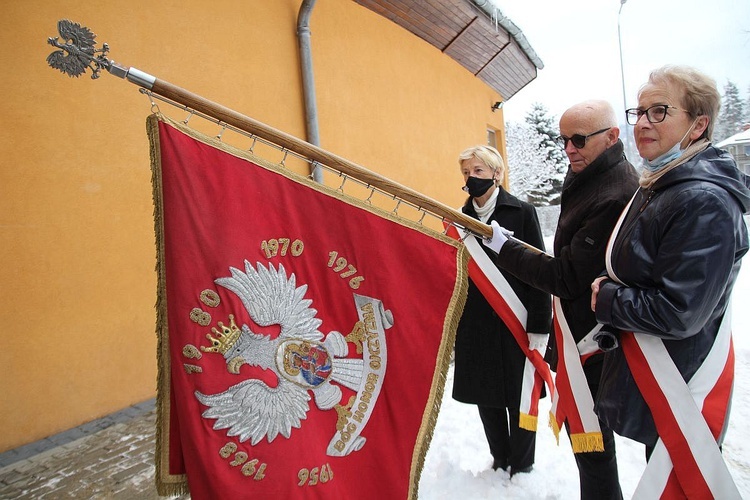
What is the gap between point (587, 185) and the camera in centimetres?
184

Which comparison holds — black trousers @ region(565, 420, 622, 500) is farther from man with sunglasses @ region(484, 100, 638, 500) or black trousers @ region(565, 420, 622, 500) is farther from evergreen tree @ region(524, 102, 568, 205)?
evergreen tree @ region(524, 102, 568, 205)

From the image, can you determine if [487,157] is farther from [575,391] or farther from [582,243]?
[575,391]

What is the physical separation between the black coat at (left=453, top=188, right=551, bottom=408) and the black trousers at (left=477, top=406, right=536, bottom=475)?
15cm

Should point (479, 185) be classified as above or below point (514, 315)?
above

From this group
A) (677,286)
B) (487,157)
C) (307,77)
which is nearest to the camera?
(677,286)

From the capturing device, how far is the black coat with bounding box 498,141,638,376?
5.66 ft

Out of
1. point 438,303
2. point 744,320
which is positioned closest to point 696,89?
point 438,303

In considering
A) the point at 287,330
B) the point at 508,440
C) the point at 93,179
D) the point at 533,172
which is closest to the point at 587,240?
the point at 287,330

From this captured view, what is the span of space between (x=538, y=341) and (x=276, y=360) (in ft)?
4.75

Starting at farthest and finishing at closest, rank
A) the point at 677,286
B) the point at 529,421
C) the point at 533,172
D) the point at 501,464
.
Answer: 1. the point at 533,172
2. the point at 501,464
3. the point at 529,421
4. the point at 677,286

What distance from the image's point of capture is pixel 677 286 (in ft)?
4.32

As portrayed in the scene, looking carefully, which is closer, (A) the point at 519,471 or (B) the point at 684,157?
(B) the point at 684,157

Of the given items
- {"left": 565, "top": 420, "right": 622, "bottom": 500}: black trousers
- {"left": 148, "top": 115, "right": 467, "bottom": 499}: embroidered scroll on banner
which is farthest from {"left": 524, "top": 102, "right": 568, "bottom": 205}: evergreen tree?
{"left": 148, "top": 115, "right": 467, "bottom": 499}: embroidered scroll on banner

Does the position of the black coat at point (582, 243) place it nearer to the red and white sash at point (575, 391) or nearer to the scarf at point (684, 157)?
the red and white sash at point (575, 391)
